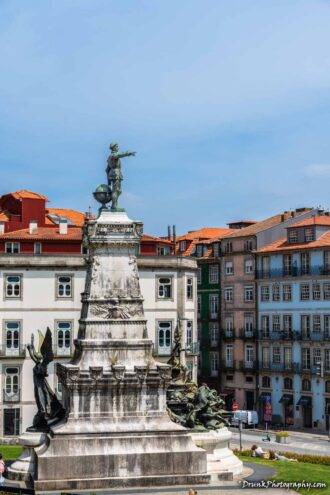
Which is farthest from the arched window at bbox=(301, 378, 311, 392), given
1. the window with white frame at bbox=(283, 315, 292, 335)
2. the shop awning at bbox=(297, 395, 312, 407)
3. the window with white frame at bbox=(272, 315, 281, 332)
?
the window with white frame at bbox=(272, 315, 281, 332)

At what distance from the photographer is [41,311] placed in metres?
62.2

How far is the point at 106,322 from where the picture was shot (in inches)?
1405

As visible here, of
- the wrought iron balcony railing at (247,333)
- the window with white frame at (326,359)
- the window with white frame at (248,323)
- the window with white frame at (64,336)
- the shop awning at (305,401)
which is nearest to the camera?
the window with white frame at (64,336)

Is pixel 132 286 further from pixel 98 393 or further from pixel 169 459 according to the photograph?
pixel 169 459

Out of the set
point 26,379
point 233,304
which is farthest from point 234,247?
point 26,379

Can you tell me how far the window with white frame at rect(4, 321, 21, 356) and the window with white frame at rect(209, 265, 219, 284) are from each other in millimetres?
24915

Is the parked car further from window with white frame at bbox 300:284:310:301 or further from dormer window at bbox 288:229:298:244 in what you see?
dormer window at bbox 288:229:298:244

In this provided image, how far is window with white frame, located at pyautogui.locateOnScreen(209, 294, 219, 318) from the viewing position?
82.1 metres

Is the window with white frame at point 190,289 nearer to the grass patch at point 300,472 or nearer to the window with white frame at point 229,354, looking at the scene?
the window with white frame at point 229,354

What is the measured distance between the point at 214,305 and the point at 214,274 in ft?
8.66

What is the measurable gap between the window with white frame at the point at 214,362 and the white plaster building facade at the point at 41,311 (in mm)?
16502

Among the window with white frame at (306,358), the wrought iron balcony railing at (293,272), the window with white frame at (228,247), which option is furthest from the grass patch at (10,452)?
the window with white frame at (228,247)

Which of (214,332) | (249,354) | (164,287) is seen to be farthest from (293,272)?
(164,287)

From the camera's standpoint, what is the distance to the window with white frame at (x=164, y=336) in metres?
64.0
